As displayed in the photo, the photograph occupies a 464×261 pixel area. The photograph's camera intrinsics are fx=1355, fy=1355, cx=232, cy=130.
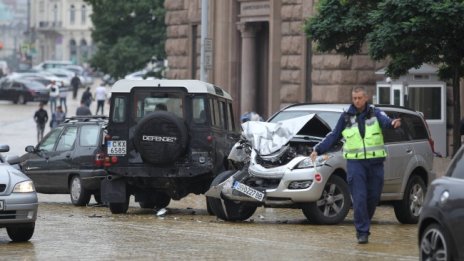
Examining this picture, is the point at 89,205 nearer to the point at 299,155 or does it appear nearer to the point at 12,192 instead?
the point at 299,155

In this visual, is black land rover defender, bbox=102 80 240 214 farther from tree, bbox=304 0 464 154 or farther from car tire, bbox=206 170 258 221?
tree, bbox=304 0 464 154

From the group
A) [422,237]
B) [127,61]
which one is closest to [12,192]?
[422,237]

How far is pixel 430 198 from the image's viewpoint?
1249 centimetres

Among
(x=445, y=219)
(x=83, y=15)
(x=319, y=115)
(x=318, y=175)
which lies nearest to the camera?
(x=445, y=219)

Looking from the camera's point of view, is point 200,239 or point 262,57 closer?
point 200,239

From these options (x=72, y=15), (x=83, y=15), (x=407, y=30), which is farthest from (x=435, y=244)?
(x=72, y=15)

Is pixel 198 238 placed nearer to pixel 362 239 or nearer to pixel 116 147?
pixel 362 239

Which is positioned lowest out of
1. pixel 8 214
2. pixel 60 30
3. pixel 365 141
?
pixel 8 214

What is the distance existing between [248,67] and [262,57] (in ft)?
2.19

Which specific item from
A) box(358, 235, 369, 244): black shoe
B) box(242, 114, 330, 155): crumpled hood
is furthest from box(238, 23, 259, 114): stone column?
box(358, 235, 369, 244): black shoe

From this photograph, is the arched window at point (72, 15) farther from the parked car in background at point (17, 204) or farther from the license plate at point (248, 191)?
the parked car in background at point (17, 204)

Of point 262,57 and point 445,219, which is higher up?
point 262,57

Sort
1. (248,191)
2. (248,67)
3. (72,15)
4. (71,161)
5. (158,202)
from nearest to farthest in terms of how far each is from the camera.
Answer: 1. (248,191)
2. (158,202)
3. (71,161)
4. (248,67)
5. (72,15)

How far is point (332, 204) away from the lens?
18969 mm
